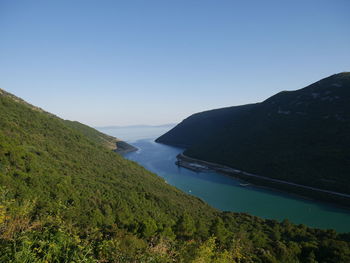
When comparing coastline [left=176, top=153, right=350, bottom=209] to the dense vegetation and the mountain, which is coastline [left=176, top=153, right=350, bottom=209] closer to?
the mountain

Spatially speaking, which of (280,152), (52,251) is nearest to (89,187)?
(52,251)

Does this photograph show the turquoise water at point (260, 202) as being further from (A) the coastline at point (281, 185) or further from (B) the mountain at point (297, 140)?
(B) the mountain at point (297, 140)

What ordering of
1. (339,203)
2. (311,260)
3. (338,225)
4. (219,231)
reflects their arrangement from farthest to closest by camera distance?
1. (339,203)
2. (338,225)
3. (219,231)
4. (311,260)

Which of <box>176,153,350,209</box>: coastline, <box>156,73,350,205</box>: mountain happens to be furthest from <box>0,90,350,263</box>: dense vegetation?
<box>156,73,350,205</box>: mountain

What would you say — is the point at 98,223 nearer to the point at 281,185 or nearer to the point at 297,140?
the point at 281,185

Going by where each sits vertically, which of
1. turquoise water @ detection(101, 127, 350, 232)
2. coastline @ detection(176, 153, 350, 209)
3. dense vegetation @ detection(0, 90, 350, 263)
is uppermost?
dense vegetation @ detection(0, 90, 350, 263)

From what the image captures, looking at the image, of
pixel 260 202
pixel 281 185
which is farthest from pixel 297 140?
pixel 260 202

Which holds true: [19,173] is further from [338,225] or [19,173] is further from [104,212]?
[338,225]
